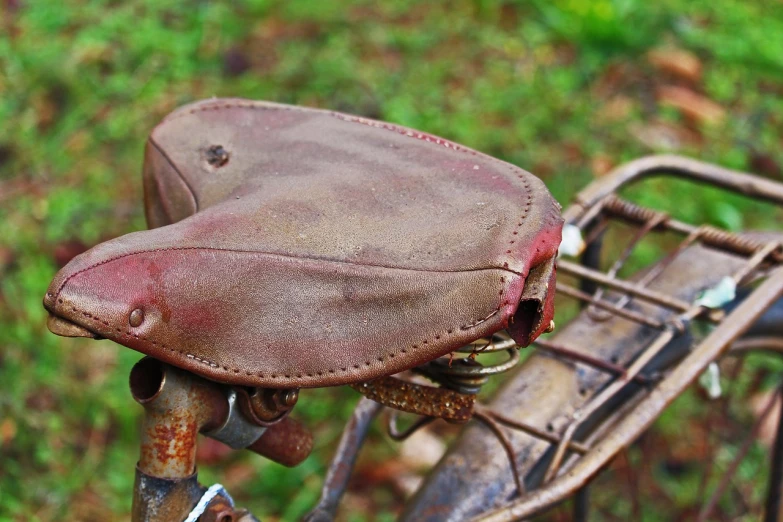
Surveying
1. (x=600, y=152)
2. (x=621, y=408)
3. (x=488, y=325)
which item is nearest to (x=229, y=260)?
(x=488, y=325)

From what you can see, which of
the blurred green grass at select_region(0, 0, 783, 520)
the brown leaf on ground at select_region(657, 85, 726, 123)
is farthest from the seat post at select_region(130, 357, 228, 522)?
the brown leaf on ground at select_region(657, 85, 726, 123)

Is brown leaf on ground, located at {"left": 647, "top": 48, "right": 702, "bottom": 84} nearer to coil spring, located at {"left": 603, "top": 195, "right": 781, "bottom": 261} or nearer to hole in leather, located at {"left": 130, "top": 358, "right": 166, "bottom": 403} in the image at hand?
coil spring, located at {"left": 603, "top": 195, "right": 781, "bottom": 261}

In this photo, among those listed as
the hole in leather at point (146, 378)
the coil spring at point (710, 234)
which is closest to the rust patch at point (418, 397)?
the hole in leather at point (146, 378)

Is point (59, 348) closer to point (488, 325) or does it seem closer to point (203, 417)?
point (203, 417)

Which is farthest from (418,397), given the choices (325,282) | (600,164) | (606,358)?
(600,164)

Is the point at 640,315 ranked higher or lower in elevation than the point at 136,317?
lower

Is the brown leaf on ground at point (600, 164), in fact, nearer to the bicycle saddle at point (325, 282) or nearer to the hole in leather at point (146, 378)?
the bicycle saddle at point (325, 282)

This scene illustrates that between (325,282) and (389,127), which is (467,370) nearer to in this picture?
(325,282)
